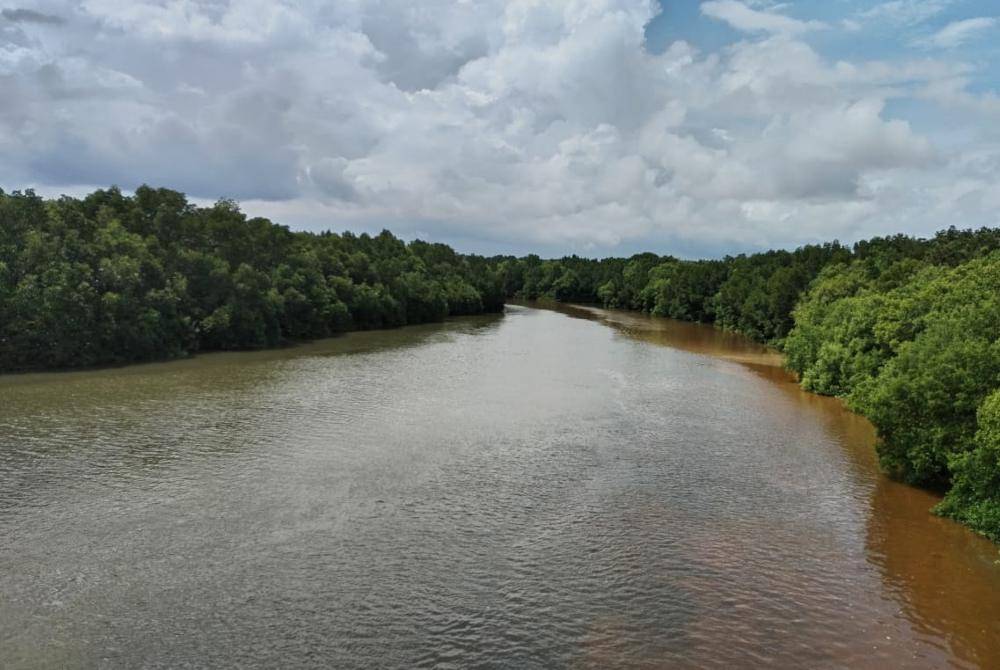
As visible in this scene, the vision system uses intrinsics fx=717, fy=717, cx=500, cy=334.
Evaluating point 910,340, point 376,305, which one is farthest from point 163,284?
point 910,340

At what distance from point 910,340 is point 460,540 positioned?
34.0 m

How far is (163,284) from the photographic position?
220 feet

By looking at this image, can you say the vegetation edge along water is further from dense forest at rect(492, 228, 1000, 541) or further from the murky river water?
the murky river water

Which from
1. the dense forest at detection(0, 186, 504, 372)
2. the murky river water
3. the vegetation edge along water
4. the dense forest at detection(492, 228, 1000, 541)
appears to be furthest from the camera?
the dense forest at detection(0, 186, 504, 372)

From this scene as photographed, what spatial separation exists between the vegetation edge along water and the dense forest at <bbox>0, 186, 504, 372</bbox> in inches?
6.3

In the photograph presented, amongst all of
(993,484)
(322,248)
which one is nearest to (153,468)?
(993,484)

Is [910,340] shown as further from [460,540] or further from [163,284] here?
[163,284]

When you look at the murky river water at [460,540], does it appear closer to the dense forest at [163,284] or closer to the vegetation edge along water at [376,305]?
the vegetation edge along water at [376,305]

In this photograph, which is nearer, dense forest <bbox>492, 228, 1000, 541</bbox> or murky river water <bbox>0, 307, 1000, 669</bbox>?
murky river water <bbox>0, 307, 1000, 669</bbox>

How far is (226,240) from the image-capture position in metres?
82.8

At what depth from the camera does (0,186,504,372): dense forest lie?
2163 inches

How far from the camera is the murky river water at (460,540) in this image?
18.7 m

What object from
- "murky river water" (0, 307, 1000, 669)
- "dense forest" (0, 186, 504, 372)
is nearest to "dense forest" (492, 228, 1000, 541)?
"murky river water" (0, 307, 1000, 669)

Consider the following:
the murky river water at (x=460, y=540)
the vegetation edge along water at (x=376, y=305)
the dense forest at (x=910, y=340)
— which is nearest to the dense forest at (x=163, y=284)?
the vegetation edge along water at (x=376, y=305)
